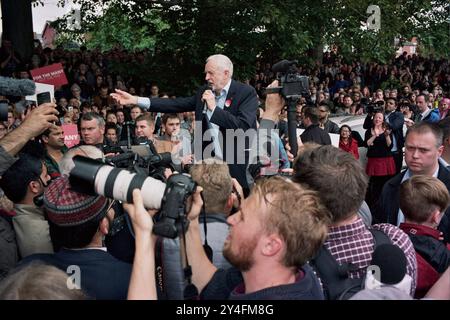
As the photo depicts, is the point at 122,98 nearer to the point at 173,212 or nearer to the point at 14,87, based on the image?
the point at 14,87

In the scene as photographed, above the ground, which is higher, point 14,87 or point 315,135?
point 14,87

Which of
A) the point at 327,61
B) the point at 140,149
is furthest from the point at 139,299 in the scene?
the point at 327,61

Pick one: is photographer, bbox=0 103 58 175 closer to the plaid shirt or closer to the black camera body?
the black camera body

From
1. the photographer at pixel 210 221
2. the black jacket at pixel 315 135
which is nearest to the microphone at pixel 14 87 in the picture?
the photographer at pixel 210 221

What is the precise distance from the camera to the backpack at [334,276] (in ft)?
6.04

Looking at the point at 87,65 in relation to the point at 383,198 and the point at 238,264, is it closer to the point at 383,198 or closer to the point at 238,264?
the point at 383,198

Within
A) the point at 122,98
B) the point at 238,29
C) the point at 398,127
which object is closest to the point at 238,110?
the point at 122,98

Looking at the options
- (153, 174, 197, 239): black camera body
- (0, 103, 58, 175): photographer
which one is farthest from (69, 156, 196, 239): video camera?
(0, 103, 58, 175): photographer

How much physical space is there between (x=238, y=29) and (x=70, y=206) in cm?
840

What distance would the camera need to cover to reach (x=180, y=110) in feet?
13.7

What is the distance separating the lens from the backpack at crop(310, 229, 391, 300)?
6.04ft

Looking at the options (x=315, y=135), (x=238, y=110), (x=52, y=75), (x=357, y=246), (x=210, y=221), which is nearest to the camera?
(x=357, y=246)

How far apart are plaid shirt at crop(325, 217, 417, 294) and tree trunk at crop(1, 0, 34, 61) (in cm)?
1179

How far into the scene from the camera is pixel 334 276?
191cm
